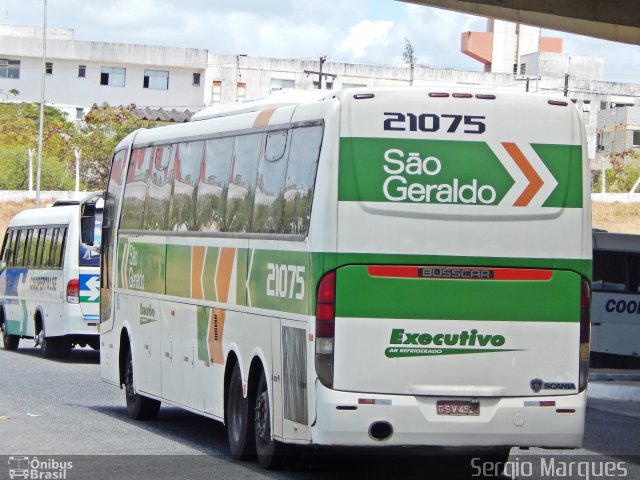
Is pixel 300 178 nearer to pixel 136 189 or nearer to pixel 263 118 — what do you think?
pixel 263 118

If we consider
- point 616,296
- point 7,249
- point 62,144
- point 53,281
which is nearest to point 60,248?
point 53,281

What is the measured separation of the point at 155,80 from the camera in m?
96.7

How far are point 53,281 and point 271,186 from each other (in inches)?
613

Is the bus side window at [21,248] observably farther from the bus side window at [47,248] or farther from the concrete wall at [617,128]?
the concrete wall at [617,128]

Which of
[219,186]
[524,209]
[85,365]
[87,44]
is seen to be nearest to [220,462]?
[219,186]

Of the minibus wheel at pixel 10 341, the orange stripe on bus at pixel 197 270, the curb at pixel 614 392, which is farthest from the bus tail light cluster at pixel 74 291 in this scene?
the orange stripe on bus at pixel 197 270

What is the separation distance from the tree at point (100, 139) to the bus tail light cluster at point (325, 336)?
70010mm

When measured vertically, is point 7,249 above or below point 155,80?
below

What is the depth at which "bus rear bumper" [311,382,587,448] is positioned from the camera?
1058cm

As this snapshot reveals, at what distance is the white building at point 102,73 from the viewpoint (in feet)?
314

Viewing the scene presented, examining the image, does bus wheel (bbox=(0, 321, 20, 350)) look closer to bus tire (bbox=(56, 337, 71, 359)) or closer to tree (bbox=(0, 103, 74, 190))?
bus tire (bbox=(56, 337, 71, 359))

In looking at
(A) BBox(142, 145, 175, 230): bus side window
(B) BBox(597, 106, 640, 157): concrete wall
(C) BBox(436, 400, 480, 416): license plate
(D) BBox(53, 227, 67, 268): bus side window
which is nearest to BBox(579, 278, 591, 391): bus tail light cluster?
(C) BBox(436, 400, 480, 416): license plate

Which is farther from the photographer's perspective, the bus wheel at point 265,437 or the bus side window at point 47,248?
the bus side window at point 47,248

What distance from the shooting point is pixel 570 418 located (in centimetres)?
1097
